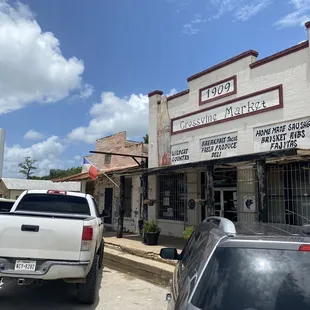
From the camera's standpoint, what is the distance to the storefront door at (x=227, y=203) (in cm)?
1255

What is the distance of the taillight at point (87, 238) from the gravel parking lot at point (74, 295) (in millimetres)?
1106

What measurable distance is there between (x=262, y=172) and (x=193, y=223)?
18.6ft

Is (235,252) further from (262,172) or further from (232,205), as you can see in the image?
(232,205)

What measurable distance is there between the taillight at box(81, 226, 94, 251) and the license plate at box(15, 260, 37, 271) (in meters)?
0.74

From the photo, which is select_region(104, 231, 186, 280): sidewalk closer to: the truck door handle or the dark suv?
the truck door handle

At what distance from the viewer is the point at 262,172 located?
8.98m

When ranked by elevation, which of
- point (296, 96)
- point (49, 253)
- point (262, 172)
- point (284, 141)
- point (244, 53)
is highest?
point (244, 53)

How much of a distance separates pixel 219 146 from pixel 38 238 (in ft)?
27.2

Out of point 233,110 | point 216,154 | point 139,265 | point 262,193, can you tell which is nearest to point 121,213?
point 216,154

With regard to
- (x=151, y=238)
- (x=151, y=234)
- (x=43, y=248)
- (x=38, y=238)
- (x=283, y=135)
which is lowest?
(x=151, y=238)

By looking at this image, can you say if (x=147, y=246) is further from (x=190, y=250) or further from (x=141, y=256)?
(x=190, y=250)

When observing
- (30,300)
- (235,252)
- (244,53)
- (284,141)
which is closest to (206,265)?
(235,252)

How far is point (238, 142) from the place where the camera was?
1173 cm

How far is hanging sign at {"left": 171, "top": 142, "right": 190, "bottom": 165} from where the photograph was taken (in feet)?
45.5
